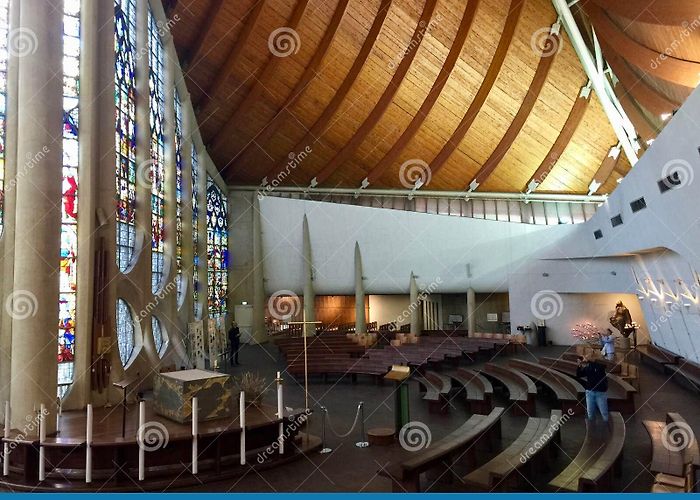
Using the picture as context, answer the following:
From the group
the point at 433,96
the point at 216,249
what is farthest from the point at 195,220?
the point at 433,96

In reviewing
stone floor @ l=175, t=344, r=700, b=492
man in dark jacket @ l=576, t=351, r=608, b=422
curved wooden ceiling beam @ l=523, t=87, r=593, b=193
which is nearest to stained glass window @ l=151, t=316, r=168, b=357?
stone floor @ l=175, t=344, r=700, b=492

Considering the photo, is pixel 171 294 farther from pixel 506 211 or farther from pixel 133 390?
pixel 506 211

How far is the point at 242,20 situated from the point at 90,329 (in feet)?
31.3

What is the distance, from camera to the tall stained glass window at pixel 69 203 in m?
7.70

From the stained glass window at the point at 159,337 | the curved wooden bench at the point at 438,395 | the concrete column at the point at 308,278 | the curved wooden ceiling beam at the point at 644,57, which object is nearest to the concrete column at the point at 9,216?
the stained glass window at the point at 159,337

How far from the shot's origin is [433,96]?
51.3 feet

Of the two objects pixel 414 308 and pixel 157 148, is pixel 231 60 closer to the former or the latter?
pixel 157 148

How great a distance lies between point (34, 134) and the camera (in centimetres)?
634

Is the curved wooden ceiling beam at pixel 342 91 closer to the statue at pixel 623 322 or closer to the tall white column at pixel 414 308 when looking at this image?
the tall white column at pixel 414 308

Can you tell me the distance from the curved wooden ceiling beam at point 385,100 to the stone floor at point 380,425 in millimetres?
8510

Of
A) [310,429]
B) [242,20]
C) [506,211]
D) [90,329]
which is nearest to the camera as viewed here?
[310,429]

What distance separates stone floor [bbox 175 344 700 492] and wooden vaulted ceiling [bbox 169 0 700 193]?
5.99 meters

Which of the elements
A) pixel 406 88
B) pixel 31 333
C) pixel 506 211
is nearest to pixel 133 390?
pixel 31 333

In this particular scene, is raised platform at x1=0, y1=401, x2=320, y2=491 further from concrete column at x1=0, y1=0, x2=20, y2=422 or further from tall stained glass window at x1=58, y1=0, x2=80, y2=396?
tall stained glass window at x1=58, y1=0, x2=80, y2=396
